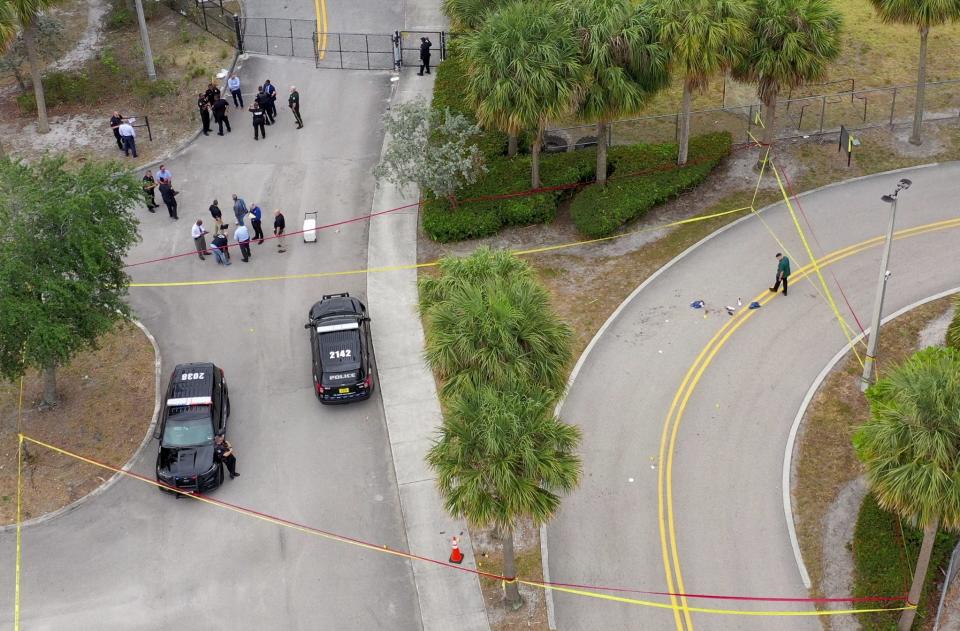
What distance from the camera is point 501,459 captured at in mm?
20609

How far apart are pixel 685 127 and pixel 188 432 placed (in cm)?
1916

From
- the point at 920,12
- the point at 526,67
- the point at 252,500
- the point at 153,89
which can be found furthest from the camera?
the point at 153,89

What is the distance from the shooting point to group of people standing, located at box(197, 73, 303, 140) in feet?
133

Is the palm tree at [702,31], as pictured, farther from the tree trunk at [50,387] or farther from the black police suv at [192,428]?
the tree trunk at [50,387]

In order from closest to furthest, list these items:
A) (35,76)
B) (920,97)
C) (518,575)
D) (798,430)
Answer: (518,575) → (798,430) → (920,97) → (35,76)

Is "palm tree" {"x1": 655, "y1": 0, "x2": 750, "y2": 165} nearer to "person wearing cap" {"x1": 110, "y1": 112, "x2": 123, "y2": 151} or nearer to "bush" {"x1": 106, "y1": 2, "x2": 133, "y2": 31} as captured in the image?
"person wearing cap" {"x1": 110, "y1": 112, "x2": 123, "y2": 151}

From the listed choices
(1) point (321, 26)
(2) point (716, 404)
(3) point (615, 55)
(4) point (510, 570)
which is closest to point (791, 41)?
(3) point (615, 55)

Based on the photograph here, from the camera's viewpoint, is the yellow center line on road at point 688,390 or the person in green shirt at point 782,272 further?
the person in green shirt at point 782,272

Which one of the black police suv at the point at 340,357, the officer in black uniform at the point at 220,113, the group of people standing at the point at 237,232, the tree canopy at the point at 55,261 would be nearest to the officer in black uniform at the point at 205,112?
the officer in black uniform at the point at 220,113

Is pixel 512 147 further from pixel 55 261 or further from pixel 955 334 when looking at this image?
pixel 955 334

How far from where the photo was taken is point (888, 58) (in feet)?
145

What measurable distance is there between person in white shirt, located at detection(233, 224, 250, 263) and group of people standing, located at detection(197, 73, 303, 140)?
7.04m

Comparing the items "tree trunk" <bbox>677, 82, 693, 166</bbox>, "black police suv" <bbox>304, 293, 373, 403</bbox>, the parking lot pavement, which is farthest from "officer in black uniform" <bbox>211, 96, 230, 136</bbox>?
"tree trunk" <bbox>677, 82, 693, 166</bbox>

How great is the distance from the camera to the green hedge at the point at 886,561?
926 inches
